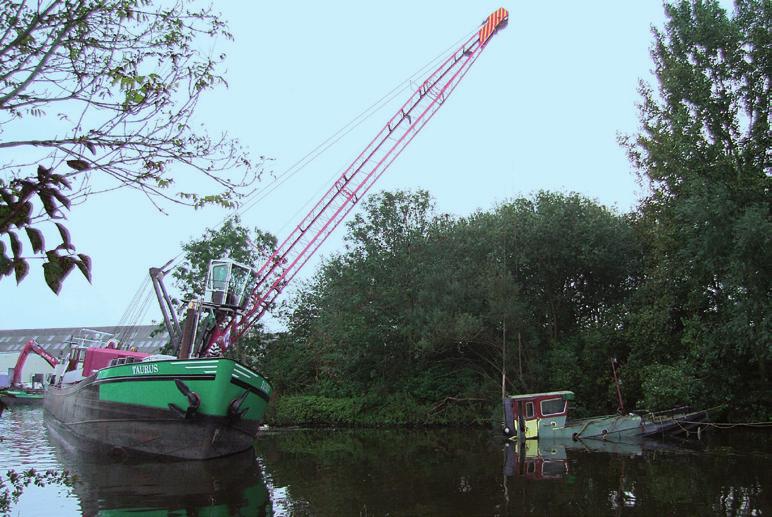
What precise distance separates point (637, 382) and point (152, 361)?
69.6ft

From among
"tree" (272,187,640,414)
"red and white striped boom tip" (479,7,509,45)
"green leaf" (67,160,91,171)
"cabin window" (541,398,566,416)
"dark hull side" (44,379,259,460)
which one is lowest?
"dark hull side" (44,379,259,460)

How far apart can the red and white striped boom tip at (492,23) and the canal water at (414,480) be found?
22487mm

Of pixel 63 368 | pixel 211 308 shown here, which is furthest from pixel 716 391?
pixel 63 368

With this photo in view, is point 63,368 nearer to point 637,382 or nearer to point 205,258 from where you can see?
point 205,258

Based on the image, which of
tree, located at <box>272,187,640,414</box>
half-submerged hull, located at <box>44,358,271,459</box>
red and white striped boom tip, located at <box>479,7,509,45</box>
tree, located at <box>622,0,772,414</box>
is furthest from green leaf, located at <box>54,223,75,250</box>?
red and white striped boom tip, located at <box>479,7,509,45</box>

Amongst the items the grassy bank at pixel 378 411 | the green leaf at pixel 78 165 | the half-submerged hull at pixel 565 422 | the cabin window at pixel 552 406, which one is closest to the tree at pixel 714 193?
the half-submerged hull at pixel 565 422

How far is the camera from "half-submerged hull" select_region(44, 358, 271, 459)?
1830 cm

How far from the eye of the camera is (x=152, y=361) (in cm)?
1900

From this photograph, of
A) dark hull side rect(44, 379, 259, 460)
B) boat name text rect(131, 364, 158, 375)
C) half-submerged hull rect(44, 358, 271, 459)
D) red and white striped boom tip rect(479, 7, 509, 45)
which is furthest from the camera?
red and white striped boom tip rect(479, 7, 509, 45)

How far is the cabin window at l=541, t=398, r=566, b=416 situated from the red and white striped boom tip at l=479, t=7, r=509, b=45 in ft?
67.4

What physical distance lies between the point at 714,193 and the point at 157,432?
2013cm

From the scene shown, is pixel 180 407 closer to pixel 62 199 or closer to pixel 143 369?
pixel 143 369

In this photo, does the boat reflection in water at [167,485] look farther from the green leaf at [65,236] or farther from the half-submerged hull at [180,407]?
the green leaf at [65,236]

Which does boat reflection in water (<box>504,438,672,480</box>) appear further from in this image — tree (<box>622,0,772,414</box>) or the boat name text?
the boat name text
